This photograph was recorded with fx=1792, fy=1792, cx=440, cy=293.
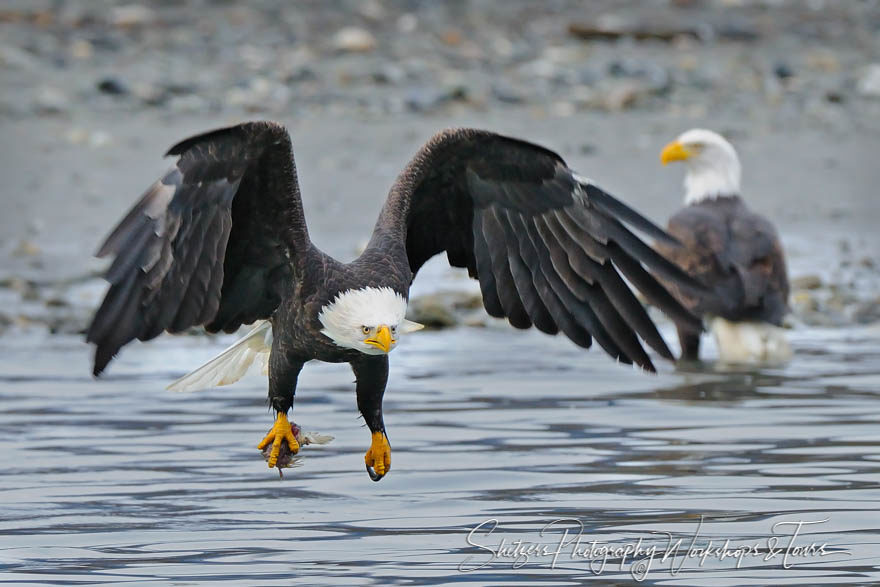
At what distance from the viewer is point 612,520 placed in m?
5.23

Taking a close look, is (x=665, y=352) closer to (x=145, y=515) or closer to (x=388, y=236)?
(x=388, y=236)

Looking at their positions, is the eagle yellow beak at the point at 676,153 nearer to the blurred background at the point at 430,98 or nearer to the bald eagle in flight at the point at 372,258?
the blurred background at the point at 430,98

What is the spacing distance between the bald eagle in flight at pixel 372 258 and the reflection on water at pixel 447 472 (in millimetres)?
412

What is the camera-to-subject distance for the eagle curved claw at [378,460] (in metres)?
5.69

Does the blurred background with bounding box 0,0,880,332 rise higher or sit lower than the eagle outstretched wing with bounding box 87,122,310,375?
higher

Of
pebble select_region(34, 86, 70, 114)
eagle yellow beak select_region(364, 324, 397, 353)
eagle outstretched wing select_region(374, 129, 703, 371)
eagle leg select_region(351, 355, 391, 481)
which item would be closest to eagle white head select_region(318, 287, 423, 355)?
eagle yellow beak select_region(364, 324, 397, 353)

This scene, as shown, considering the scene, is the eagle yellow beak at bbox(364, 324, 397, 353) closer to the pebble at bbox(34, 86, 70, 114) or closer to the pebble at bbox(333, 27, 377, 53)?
the pebble at bbox(34, 86, 70, 114)

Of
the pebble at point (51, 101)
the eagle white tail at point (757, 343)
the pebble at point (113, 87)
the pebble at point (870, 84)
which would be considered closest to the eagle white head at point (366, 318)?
the eagle white tail at point (757, 343)

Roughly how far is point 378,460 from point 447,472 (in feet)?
1.21

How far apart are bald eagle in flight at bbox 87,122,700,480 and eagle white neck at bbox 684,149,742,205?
3268 mm

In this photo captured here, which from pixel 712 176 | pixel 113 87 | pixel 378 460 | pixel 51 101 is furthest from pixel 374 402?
pixel 113 87

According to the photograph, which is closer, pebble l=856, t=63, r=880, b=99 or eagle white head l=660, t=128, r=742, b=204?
eagle white head l=660, t=128, r=742, b=204

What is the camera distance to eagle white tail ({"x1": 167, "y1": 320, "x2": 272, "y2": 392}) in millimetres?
6129

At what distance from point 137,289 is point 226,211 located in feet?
1.30
